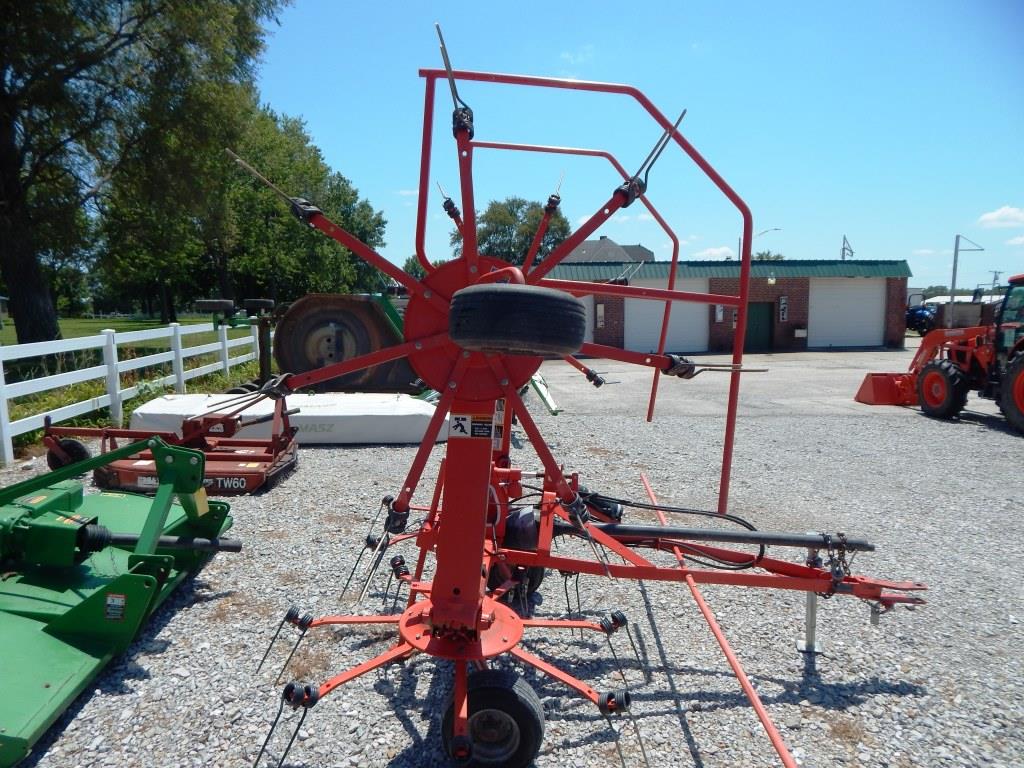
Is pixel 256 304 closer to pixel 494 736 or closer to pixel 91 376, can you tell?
pixel 91 376

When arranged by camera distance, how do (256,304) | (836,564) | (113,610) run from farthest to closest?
(256,304) < (836,564) < (113,610)

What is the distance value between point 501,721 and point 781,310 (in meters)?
28.6

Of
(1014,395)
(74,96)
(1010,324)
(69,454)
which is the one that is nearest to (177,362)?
(69,454)

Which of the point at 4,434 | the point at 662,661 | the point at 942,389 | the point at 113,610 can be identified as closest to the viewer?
the point at 113,610

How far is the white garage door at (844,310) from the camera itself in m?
28.8

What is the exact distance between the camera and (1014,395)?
34.2 feet

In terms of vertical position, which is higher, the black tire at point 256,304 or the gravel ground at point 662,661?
the black tire at point 256,304

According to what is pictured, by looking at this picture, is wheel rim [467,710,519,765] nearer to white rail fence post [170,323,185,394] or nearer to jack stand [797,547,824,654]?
jack stand [797,547,824,654]

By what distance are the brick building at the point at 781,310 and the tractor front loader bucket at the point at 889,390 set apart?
1321 cm

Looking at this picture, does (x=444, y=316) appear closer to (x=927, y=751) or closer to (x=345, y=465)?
(x=927, y=751)

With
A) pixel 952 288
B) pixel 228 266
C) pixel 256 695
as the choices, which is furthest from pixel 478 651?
pixel 228 266

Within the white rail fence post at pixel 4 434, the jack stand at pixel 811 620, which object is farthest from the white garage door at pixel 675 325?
the jack stand at pixel 811 620

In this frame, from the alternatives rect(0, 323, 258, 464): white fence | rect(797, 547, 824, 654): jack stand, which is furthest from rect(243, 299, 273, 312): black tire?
rect(797, 547, 824, 654): jack stand

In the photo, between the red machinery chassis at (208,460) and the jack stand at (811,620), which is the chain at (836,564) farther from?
the red machinery chassis at (208,460)
